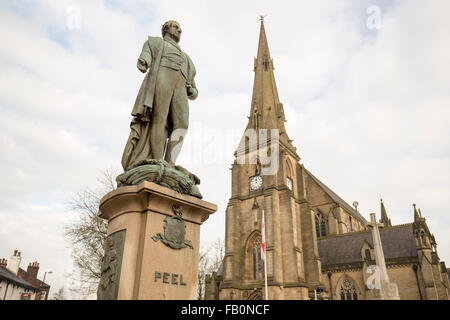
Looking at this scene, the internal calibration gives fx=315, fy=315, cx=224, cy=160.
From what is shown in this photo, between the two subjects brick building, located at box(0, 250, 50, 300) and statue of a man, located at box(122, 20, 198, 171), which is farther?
brick building, located at box(0, 250, 50, 300)

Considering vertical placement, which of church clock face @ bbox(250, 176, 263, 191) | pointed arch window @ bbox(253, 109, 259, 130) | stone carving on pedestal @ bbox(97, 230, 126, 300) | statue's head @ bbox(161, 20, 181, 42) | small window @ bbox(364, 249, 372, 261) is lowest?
stone carving on pedestal @ bbox(97, 230, 126, 300)

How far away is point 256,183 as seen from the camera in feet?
115

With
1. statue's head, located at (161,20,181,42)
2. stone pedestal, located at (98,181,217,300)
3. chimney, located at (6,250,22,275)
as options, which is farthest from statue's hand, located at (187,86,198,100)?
chimney, located at (6,250,22,275)

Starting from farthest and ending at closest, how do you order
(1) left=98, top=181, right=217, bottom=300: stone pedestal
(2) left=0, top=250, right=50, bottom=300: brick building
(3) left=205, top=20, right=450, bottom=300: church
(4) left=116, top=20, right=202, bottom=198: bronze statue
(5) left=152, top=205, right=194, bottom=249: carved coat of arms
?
(3) left=205, top=20, right=450, bottom=300: church → (2) left=0, top=250, right=50, bottom=300: brick building → (4) left=116, top=20, right=202, bottom=198: bronze statue → (5) left=152, top=205, right=194, bottom=249: carved coat of arms → (1) left=98, top=181, right=217, bottom=300: stone pedestal

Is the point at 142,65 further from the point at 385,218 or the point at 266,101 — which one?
the point at 385,218

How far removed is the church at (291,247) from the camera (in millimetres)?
27844

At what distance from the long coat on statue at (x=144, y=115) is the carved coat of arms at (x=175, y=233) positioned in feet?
3.18

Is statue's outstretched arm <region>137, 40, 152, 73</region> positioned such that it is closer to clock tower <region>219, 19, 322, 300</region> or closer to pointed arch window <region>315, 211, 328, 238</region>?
clock tower <region>219, 19, 322, 300</region>

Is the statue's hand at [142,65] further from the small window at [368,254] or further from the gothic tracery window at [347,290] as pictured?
the small window at [368,254]

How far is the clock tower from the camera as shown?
2873 centimetres

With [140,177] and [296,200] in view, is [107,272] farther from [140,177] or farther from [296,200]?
[296,200]

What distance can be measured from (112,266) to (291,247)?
27862 millimetres
